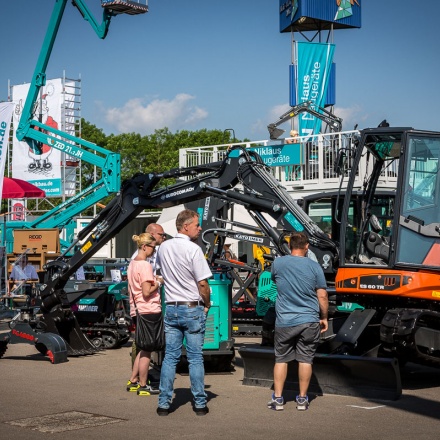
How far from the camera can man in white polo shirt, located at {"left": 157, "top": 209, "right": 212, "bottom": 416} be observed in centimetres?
905

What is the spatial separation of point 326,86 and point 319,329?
79.2ft

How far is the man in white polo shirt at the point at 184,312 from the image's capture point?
9.05 m

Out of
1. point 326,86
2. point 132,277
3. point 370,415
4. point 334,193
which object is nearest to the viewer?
point 370,415

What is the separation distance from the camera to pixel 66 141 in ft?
92.3

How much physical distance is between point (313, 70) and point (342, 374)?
2355cm

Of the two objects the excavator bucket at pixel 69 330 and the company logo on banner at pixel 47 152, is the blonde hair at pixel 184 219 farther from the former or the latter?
the company logo on banner at pixel 47 152

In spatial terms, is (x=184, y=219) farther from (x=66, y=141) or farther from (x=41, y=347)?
(x=66, y=141)

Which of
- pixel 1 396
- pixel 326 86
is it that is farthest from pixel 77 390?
pixel 326 86

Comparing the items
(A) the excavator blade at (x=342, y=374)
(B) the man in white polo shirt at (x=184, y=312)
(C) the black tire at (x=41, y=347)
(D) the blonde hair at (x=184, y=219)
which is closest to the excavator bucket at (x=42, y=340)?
(C) the black tire at (x=41, y=347)

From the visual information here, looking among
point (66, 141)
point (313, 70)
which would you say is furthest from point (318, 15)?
point (66, 141)

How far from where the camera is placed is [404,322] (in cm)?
1030

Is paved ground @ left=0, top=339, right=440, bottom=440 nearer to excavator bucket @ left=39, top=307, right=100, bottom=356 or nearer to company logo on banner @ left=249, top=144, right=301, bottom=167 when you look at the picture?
excavator bucket @ left=39, top=307, right=100, bottom=356

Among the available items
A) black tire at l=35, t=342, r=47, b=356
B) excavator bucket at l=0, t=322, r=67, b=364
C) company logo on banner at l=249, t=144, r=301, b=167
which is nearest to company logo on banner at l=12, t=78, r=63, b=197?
company logo on banner at l=249, t=144, r=301, b=167

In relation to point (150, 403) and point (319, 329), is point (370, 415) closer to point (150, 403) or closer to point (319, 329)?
point (319, 329)
